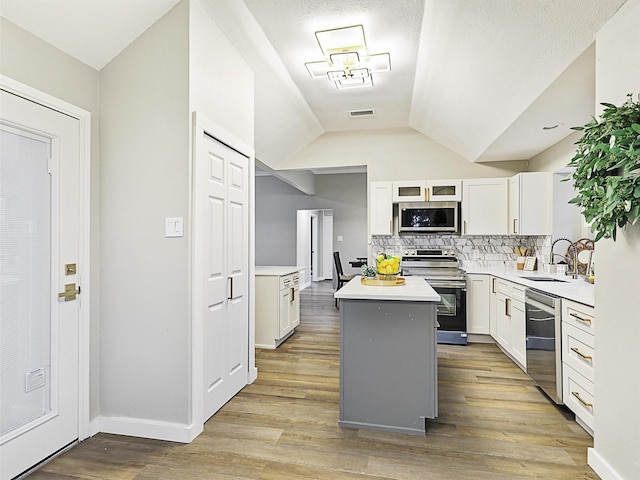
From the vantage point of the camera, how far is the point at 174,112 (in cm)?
231

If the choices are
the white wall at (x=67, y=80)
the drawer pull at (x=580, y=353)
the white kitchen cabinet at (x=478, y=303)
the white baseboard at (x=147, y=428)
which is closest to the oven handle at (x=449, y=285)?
the white kitchen cabinet at (x=478, y=303)

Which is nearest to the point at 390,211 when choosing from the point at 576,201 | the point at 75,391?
the point at 576,201

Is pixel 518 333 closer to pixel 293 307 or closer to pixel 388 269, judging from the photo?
pixel 388 269

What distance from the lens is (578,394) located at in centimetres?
243

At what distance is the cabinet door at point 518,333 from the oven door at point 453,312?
70 centimetres

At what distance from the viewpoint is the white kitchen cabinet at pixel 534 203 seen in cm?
426

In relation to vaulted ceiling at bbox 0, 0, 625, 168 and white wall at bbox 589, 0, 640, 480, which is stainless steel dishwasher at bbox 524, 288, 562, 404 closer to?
white wall at bbox 589, 0, 640, 480

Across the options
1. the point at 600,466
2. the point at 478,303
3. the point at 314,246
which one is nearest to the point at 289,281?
the point at 478,303

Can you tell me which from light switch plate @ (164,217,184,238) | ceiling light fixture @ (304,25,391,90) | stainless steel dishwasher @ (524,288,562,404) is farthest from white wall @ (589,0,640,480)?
light switch plate @ (164,217,184,238)

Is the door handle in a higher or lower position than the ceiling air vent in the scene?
lower

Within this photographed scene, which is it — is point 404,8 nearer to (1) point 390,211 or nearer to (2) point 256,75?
(2) point 256,75

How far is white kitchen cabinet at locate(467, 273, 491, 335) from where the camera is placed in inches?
175

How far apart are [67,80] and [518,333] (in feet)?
13.4

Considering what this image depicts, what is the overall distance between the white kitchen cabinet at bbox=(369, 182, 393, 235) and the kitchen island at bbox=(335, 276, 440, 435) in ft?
8.66
